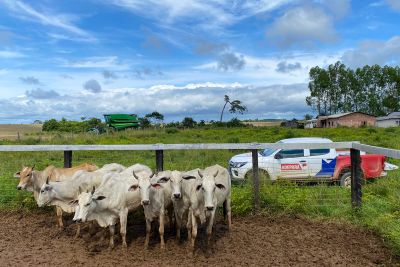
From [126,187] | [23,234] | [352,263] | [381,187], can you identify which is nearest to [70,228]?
[23,234]

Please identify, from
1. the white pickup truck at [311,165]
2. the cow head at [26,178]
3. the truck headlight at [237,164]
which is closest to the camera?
the cow head at [26,178]

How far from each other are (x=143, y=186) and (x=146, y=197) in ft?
0.63

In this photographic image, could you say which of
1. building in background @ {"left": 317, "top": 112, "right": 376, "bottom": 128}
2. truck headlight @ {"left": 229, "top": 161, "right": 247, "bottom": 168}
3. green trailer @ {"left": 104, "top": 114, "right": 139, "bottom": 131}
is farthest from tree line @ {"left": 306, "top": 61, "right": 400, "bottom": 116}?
truck headlight @ {"left": 229, "top": 161, "right": 247, "bottom": 168}

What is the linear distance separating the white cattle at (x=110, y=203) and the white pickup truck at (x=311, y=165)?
566cm

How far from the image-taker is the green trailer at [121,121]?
180ft

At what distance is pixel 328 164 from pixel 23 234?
28.9ft

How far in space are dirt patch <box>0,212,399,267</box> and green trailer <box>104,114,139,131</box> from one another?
46336 millimetres

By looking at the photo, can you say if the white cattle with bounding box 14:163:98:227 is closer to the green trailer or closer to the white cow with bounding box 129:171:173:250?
the white cow with bounding box 129:171:173:250

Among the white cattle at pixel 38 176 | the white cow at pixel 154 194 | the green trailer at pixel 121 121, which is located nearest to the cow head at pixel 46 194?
the white cattle at pixel 38 176

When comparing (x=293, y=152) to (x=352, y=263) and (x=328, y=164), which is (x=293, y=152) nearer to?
Answer: (x=328, y=164)

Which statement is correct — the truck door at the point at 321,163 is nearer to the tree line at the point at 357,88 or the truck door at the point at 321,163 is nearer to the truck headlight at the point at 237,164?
the truck headlight at the point at 237,164

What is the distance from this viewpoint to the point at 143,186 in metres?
7.05

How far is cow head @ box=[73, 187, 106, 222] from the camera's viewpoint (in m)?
7.13

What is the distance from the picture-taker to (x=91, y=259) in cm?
672
